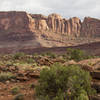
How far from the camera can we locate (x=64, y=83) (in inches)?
223

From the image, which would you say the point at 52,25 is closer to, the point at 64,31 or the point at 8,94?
the point at 64,31

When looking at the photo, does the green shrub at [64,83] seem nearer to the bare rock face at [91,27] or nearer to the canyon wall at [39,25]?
the canyon wall at [39,25]

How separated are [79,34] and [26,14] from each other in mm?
39649

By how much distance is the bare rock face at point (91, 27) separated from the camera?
370 feet

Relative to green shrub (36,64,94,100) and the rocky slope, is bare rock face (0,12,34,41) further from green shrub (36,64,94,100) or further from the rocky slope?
green shrub (36,64,94,100)

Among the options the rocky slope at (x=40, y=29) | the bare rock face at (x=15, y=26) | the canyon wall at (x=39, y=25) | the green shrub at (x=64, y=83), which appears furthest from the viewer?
the canyon wall at (x=39, y=25)

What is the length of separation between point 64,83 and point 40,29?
3846 inches

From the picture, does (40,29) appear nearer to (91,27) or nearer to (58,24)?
(58,24)

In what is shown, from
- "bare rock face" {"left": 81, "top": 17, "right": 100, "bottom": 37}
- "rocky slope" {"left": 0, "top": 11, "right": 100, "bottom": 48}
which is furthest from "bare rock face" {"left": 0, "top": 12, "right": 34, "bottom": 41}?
"bare rock face" {"left": 81, "top": 17, "right": 100, "bottom": 37}

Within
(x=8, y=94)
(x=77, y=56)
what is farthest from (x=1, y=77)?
(x=77, y=56)

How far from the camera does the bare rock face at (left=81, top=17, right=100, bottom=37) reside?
113 meters

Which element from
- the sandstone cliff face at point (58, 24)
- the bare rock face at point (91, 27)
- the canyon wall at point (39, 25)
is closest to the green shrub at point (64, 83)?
the canyon wall at point (39, 25)

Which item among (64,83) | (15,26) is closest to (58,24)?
(15,26)

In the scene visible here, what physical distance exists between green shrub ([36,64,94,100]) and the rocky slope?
245ft
